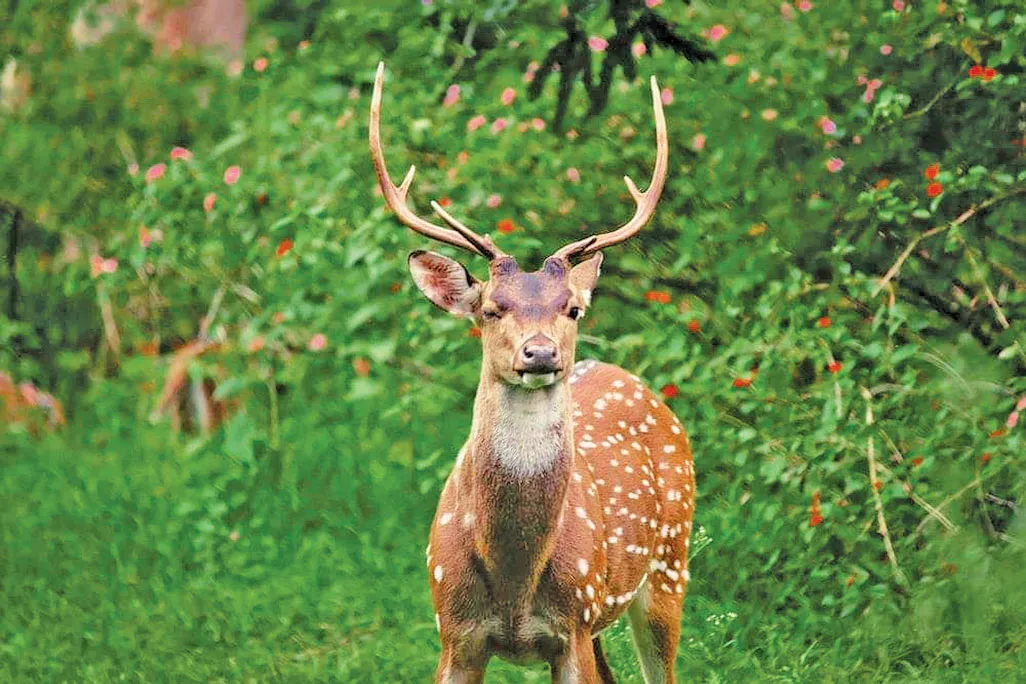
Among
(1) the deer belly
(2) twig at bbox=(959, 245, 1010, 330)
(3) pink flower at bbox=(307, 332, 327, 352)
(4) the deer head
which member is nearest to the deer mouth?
(4) the deer head

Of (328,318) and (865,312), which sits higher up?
(865,312)

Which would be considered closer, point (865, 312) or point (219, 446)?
point (865, 312)

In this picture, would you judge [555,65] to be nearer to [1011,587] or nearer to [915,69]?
[915,69]

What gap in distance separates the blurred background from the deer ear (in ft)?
4.69

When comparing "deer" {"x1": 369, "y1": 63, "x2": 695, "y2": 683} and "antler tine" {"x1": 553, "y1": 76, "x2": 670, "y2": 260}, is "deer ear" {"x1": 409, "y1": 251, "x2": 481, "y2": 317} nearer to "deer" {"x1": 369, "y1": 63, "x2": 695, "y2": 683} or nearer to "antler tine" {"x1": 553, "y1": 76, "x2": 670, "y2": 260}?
"deer" {"x1": 369, "y1": 63, "x2": 695, "y2": 683}

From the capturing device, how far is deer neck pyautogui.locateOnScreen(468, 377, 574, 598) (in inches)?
181

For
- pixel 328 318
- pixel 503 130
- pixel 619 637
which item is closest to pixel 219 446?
pixel 328 318

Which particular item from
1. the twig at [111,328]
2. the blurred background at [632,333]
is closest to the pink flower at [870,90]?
the blurred background at [632,333]

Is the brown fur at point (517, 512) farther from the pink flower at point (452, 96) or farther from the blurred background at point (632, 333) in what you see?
the pink flower at point (452, 96)

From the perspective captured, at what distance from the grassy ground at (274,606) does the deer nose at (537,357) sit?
1.79 meters

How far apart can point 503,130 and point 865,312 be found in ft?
5.15

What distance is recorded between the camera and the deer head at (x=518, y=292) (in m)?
4.45

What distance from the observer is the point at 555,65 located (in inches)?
265

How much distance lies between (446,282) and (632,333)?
7.38 feet
